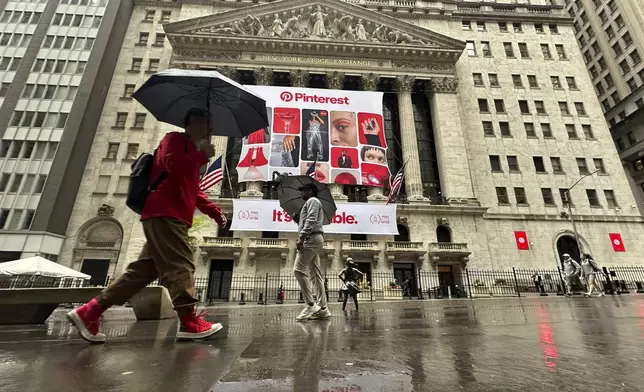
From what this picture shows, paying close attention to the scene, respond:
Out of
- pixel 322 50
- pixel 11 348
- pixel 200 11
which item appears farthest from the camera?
pixel 200 11

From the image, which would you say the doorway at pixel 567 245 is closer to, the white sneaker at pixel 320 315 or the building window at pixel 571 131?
the building window at pixel 571 131

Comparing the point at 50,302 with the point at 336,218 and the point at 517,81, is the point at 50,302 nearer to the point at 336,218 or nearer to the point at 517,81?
the point at 336,218

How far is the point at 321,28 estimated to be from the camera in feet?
101

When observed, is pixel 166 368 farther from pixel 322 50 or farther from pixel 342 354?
pixel 322 50

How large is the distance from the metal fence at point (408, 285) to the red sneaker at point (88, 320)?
55.0 feet

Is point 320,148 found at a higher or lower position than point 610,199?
higher

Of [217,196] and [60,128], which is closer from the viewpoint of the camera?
[217,196]

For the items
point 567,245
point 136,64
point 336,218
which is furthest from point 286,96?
point 567,245

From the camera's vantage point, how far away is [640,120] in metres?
37.1

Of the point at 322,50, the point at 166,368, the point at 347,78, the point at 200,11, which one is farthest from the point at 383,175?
the point at 200,11

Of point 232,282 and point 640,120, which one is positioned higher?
point 640,120

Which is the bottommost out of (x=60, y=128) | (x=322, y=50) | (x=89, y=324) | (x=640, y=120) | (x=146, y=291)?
(x=89, y=324)

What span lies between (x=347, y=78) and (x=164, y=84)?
29.2 metres

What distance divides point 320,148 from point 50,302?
2104 cm
